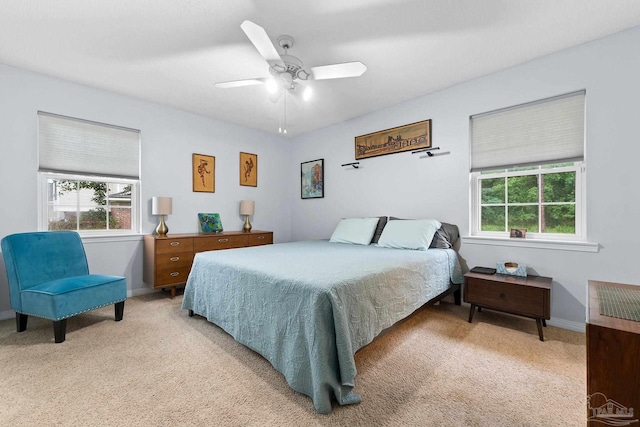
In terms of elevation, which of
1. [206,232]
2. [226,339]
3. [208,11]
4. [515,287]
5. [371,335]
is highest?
[208,11]

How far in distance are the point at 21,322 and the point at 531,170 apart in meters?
5.05

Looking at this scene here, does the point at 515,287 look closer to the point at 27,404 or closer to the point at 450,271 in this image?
the point at 450,271

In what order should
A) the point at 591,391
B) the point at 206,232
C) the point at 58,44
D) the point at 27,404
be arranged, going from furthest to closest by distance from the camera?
the point at 206,232 < the point at 58,44 < the point at 27,404 < the point at 591,391

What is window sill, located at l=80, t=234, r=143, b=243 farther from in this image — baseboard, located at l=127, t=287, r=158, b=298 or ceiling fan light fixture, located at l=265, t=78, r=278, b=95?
ceiling fan light fixture, located at l=265, t=78, r=278, b=95

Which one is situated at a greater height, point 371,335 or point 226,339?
point 371,335

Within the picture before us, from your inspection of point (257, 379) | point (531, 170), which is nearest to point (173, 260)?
point (257, 379)

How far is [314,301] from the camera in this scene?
153 centimetres

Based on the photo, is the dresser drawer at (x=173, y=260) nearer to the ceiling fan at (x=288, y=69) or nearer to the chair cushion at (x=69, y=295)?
the chair cushion at (x=69, y=295)

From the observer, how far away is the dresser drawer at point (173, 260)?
3.29 meters

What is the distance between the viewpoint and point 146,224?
11.9 feet

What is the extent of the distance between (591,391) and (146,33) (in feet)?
11.2

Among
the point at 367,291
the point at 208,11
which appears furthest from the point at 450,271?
the point at 208,11

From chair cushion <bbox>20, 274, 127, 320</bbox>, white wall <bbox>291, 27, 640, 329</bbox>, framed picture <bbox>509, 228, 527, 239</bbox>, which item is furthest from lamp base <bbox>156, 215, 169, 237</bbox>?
framed picture <bbox>509, 228, 527, 239</bbox>

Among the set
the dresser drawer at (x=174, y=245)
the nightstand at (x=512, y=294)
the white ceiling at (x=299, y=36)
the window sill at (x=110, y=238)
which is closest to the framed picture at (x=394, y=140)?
the white ceiling at (x=299, y=36)
